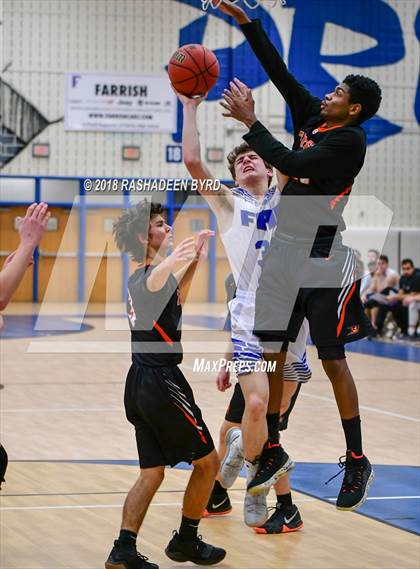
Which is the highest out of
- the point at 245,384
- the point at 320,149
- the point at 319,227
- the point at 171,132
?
the point at 320,149

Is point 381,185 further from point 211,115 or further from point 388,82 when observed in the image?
point 211,115

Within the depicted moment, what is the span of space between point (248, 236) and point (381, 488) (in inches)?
103

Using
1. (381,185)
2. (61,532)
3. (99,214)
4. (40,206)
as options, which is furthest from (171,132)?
(40,206)

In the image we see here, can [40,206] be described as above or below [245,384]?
above

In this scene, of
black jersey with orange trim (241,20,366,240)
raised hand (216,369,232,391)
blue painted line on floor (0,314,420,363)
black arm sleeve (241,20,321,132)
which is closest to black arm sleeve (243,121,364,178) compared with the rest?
black jersey with orange trim (241,20,366,240)

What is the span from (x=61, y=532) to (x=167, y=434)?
3.69 ft

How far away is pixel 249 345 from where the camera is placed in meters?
5.57

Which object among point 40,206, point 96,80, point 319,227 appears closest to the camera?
point 40,206

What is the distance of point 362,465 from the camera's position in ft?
17.7

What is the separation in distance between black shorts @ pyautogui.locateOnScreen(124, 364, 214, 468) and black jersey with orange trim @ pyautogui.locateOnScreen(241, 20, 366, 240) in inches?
44.3

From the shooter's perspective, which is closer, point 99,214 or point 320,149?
point 320,149

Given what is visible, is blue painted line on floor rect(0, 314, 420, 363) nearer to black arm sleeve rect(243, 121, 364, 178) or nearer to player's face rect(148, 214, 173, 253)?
player's face rect(148, 214, 173, 253)

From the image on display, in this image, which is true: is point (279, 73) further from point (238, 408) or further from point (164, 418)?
point (238, 408)

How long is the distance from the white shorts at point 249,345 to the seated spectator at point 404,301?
37.5ft
